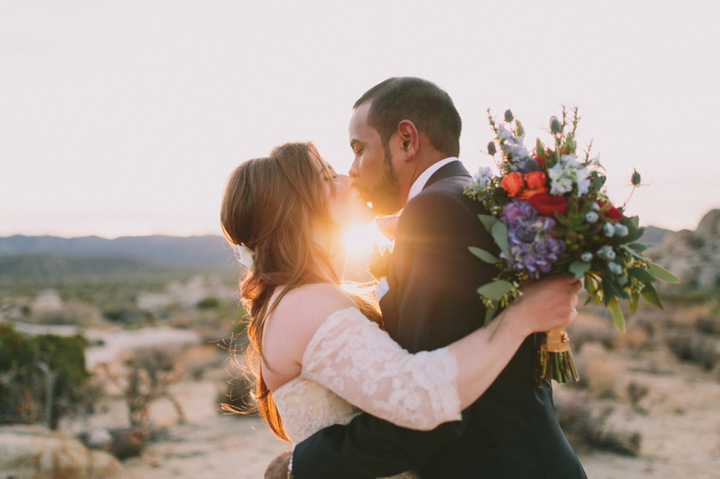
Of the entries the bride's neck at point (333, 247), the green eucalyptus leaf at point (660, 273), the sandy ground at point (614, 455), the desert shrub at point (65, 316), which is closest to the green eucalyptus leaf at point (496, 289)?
the green eucalyptus leaf at point (660, 273)

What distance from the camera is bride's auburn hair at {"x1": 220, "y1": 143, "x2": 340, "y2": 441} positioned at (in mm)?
2539

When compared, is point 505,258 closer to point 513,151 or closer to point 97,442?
point 513,151

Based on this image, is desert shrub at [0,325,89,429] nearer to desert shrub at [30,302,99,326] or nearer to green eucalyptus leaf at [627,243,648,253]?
green eucalyptus leaf at [627,243,648,253]

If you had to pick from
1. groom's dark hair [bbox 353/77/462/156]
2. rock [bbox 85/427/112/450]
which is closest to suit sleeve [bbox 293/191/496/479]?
→ groom's dark hair [bbox 353/77/462/156]

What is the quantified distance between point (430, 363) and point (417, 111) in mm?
1520

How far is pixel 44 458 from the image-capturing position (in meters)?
6.46

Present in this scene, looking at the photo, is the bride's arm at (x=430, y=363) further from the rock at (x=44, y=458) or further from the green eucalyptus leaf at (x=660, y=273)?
the rock at (x=44, y=458)

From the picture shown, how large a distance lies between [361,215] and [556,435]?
1.58m

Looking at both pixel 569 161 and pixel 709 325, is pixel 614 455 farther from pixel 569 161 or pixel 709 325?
pixel 709 325

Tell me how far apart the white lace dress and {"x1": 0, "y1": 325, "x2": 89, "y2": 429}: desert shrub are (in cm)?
757

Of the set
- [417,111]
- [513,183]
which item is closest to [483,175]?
[513,183]

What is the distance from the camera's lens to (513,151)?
2059 millimetres

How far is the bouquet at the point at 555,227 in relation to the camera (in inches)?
71.6

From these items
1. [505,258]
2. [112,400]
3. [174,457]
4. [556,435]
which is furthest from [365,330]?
[112,400]
